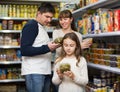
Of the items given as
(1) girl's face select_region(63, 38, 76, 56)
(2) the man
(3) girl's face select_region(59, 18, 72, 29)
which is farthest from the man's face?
(1) girl's face select_region(63, 38, 76, 56)

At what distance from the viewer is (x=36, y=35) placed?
277 centimetres

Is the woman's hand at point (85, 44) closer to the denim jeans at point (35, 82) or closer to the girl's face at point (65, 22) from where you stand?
the girl's face at point (65, 22)

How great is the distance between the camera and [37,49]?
8.86ft

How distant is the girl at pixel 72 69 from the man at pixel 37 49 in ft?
0.61

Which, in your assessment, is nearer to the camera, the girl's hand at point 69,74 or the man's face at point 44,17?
the girl's hand at point 69,74

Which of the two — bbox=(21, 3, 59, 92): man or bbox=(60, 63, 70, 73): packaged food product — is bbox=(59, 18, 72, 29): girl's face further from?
bbox=(60, 63, 70, 73): packaged food product

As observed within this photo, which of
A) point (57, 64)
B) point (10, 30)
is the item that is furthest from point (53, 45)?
point (10, 30)

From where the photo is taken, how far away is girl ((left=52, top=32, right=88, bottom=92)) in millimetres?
2537

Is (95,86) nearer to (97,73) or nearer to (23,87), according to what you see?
(97,73)

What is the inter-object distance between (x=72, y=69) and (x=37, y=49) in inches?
17.4

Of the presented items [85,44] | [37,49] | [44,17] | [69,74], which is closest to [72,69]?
[69,74]

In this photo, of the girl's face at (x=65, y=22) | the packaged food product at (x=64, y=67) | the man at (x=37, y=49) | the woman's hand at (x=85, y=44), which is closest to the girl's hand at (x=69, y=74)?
the packaged food product at (x=64, y=67)

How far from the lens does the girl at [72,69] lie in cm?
254

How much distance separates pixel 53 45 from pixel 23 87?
2598 mm
